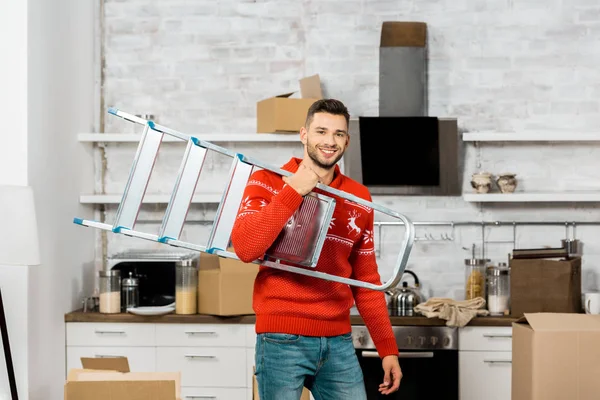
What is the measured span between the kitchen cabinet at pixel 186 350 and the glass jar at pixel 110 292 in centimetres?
9

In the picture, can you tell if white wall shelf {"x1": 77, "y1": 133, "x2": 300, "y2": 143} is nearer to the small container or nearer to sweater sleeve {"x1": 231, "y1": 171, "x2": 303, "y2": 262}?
the small container

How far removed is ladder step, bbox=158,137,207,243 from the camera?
2129 millimetres

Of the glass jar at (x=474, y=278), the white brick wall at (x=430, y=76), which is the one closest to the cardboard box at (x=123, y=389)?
the white brick wall at (x=430, y=76)

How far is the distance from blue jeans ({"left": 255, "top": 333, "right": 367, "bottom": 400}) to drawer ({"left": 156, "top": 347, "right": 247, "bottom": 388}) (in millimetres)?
1719

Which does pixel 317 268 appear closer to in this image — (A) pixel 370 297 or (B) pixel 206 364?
(A) pixel 370 297

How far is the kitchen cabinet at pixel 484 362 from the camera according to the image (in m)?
3.90

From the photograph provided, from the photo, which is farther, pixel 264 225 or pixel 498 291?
pixel 498 291

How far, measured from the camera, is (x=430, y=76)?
4438mm

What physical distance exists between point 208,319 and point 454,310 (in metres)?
1.20

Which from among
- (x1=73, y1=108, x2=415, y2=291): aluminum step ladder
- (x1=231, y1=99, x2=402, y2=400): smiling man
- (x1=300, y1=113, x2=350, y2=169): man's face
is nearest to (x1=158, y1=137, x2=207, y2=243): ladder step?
(x1=73, y1=108, x2=415, y2=291): aluminum step ladder

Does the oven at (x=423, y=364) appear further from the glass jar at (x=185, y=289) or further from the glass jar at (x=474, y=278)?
the glass jar at (x=185, y=289)

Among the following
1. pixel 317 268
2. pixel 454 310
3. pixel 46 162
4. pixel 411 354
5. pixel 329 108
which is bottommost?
pixel 411 354

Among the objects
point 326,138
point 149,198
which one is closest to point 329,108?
point 326,138

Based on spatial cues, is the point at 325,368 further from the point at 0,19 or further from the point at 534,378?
the point at 0,19
